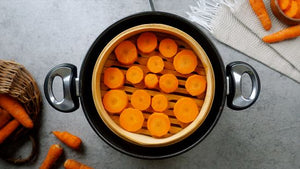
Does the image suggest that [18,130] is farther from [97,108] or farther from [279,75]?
[279,75]

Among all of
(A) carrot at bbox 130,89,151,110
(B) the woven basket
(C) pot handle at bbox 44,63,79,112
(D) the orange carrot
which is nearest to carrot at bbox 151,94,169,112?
(A) carrot at bbox 130,89,151,110

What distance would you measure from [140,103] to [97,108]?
6.5 inches

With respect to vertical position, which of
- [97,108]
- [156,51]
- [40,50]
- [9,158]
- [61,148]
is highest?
[156,51]

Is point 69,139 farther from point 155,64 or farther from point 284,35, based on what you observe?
point 284,35

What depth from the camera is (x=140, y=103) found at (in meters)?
1.11

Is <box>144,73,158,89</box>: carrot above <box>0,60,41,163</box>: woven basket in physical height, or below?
above

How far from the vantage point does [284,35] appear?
4.40 ft

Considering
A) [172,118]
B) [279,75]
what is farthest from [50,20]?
[279,75]

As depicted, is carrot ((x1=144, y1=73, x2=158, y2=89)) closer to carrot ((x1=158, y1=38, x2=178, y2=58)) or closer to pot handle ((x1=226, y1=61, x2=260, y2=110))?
carrot ((x1=158, y1=38, x2=178, y2=58))

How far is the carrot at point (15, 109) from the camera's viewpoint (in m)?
1.27

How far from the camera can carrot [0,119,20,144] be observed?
131 centimetres

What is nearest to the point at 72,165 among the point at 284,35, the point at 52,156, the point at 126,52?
the point at 52,156

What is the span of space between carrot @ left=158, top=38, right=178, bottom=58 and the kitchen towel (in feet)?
1.22

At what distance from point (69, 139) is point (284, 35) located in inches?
43.0
